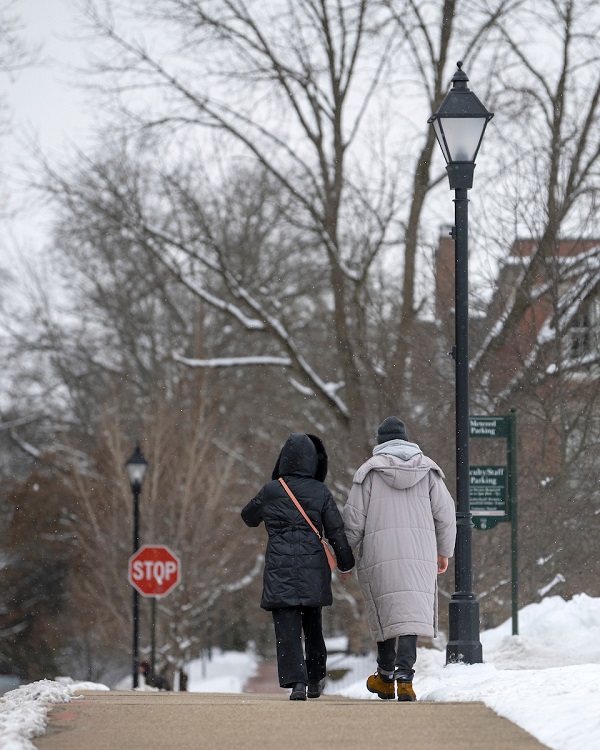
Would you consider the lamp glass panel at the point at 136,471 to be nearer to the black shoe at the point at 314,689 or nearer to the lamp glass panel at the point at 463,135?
the lamp glass panel at the point at 463,135

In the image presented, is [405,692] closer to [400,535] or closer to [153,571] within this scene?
[400,535]

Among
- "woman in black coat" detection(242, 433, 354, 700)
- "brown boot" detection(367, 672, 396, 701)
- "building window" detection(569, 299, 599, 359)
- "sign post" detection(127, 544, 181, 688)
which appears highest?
"building window" detection(569, 299, 599, 359)

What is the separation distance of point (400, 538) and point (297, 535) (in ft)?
2.07

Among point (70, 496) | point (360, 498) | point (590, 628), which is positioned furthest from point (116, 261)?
point (360, 498)

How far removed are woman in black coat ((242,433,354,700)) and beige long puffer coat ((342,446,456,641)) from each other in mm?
183

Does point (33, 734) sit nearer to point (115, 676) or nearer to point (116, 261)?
point (116, 261)

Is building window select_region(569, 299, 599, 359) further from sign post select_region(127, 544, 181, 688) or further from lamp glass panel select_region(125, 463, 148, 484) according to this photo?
lamp glass panel select_region(125, 463, 148, 484)

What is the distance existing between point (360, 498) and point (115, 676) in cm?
4205

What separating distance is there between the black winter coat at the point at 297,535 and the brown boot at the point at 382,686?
2.35ft

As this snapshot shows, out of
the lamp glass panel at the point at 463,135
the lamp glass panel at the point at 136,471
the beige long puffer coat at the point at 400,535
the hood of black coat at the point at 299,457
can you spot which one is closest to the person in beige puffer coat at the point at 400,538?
the beige long puffer coat at the point at 400,535

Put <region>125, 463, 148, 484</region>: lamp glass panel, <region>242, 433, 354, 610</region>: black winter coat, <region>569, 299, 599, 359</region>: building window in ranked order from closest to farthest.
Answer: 1. <region>242, 433, 354, 610</region>: black winter coat
2. <region>569, 299, 599, 359</region>: building window
3. <region>125, 463, 148, 484</region>: lamp glass panel

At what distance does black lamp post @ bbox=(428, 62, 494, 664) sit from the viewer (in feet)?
34.8

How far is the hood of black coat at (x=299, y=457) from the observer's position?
8992mm

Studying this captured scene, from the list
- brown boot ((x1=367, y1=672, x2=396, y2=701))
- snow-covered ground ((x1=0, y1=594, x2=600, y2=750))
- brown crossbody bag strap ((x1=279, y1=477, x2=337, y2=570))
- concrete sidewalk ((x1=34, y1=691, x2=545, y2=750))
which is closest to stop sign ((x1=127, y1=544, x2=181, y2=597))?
snow-covered ground ((x1=0, y1=594, x2=600, y2=750))
